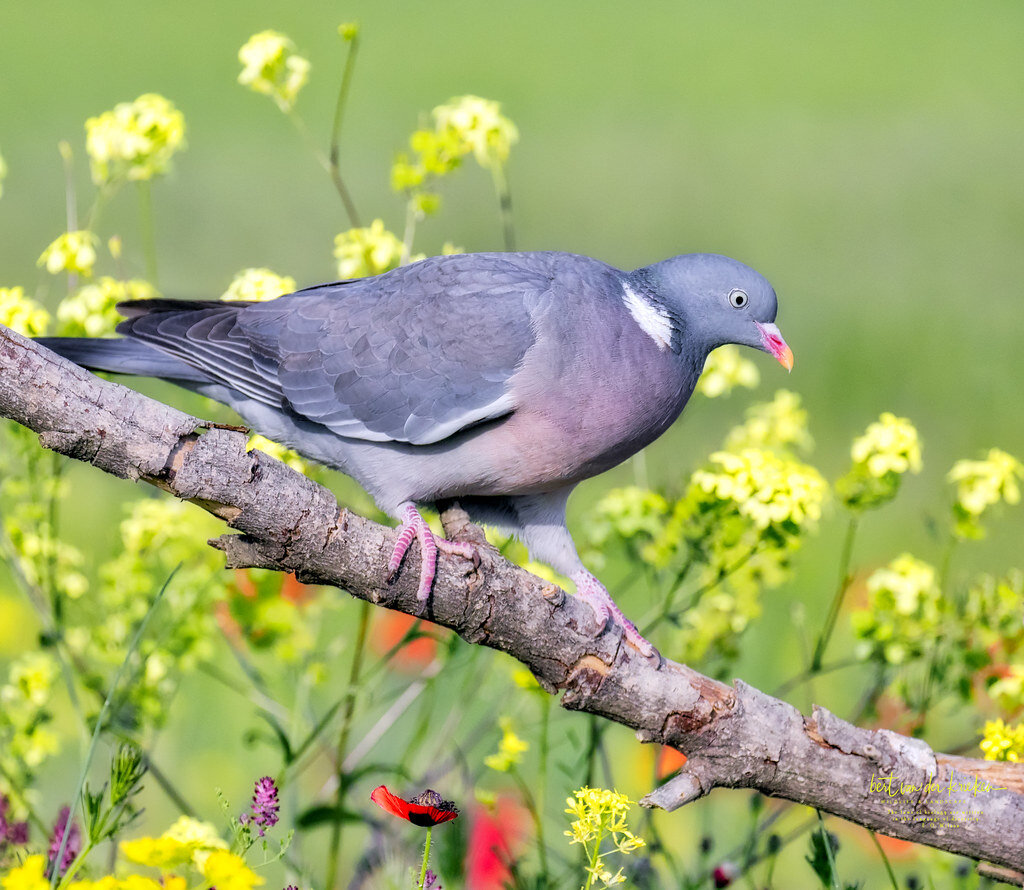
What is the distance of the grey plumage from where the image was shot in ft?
8.96

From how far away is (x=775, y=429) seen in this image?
3.44 metres

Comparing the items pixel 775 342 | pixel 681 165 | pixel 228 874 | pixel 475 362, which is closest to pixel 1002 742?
pixel 775 342

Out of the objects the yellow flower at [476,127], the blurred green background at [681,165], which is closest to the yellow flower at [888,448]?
the yellow flower at [476,127]

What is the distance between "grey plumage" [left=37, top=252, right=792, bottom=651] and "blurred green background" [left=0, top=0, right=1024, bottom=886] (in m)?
2.59

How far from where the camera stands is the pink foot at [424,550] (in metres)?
2.33

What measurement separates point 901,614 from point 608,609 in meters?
0.72

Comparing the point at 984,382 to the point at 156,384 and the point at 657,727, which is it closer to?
the point at 156,384

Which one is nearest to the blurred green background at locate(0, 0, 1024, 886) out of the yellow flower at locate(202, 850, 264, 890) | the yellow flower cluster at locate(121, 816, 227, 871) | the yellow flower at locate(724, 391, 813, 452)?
the yellow flower at locate(724, 391, 813, 452)

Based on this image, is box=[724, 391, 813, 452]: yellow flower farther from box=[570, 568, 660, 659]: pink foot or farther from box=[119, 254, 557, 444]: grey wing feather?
box=[119, 254, 557, 444]: grey wing feather

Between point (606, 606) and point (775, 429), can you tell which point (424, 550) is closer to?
point (606, 606)

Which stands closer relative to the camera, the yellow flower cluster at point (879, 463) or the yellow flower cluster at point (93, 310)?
the yellow flower cluster at point (879, 463)

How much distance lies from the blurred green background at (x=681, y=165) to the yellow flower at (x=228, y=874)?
3.88 meters

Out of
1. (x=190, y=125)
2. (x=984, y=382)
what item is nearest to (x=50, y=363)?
(x=984, y=382)

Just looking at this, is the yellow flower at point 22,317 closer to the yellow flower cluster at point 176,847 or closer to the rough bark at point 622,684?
the rough bark at point 622,684
